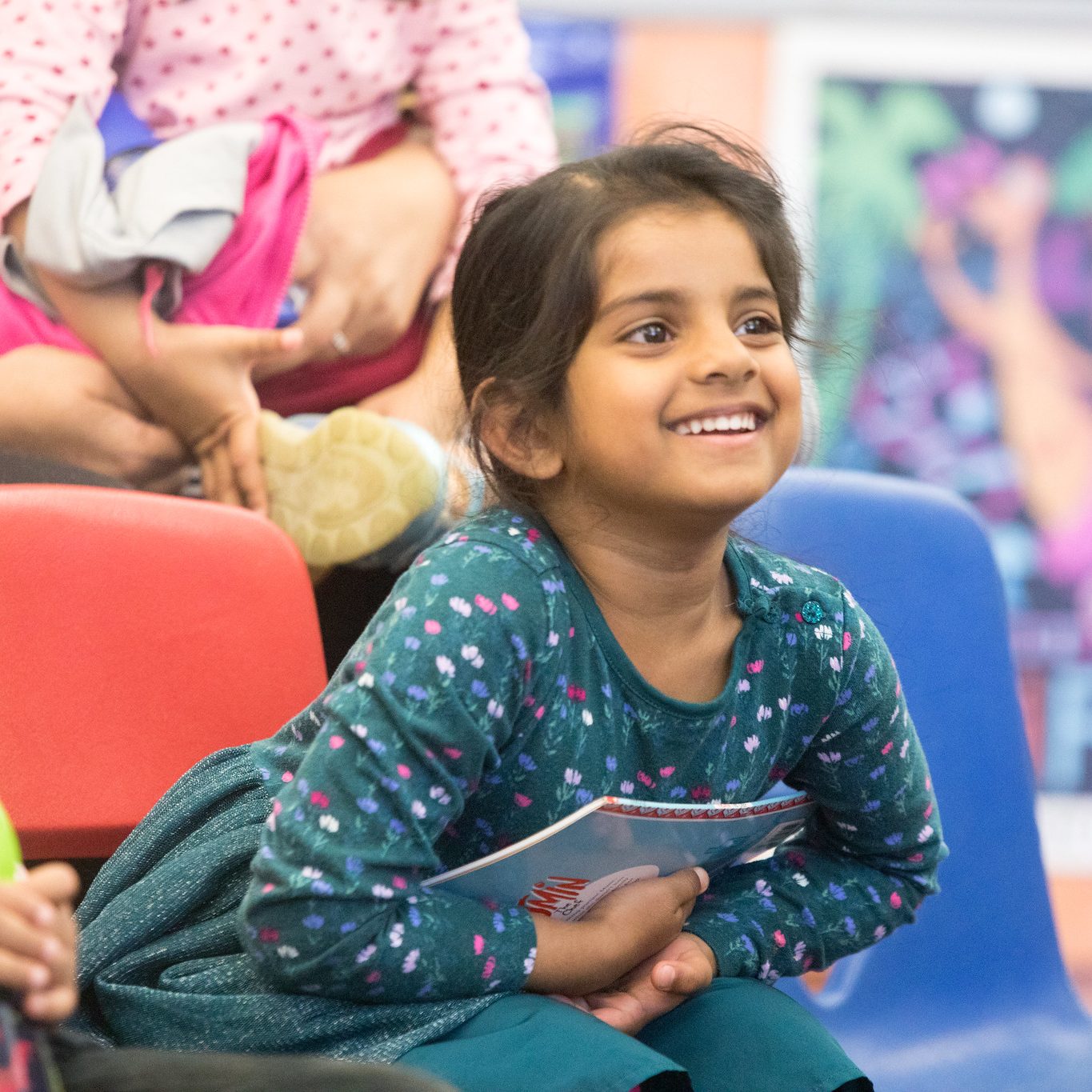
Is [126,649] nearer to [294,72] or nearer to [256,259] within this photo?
[256,259]

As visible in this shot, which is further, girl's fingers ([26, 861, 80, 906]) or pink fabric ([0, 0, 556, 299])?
pink fabric ([0, 0, 556, 299])

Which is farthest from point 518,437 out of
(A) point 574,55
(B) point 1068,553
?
(B) point 1068,553

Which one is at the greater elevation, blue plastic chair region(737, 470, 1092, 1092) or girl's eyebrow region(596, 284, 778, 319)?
girl's eyebrow region(596, 284, 778, 319)

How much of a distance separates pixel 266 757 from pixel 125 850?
0.09 m

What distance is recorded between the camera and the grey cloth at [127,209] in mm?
1173

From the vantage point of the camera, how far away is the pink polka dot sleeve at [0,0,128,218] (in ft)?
4.05

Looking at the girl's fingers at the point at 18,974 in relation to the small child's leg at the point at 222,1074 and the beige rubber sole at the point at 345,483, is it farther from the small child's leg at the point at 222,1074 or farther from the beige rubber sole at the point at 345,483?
the beige rubber sole at the point at 345,483

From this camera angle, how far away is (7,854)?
1.96 feet

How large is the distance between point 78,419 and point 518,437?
50 centimetres

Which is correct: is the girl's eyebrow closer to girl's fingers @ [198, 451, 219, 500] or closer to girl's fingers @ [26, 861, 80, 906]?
girl's fingers @ [26, 861, 80, 906]

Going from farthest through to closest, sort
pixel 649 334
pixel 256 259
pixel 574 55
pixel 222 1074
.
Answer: pixel 574 55 < pixel 256 259 < pixel 649 334 < pixel 222 1074

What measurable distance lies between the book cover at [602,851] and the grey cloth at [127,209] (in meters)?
0.64

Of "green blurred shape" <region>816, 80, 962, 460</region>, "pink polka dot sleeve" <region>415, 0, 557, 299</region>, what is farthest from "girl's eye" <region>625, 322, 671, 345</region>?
"green blurred shape" <region>816, 80, 962, 460</region>

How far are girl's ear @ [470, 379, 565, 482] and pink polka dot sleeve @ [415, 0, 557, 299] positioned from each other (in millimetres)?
563
